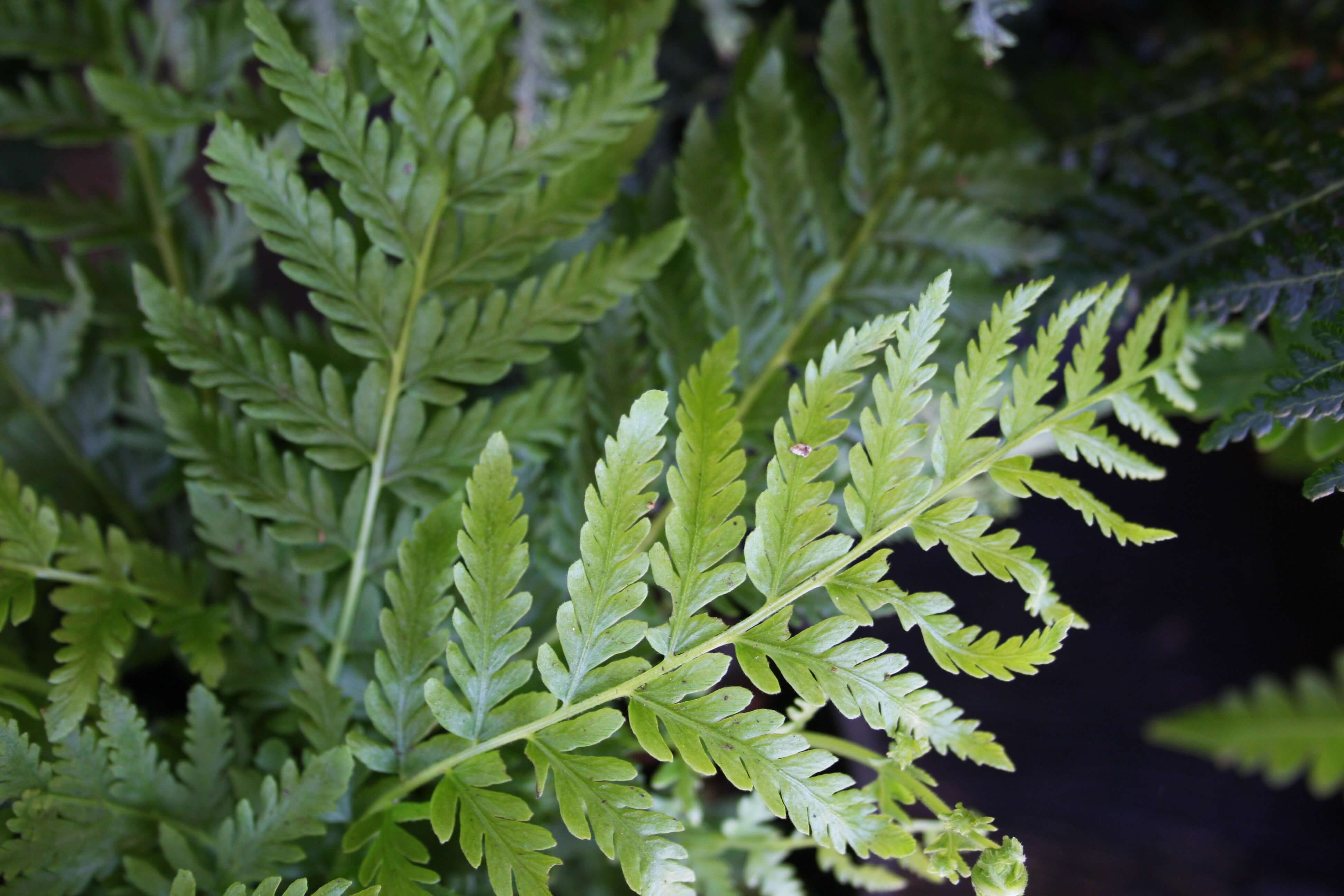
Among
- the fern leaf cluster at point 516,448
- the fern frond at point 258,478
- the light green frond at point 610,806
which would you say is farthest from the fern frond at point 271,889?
the fern frond at point 258,478

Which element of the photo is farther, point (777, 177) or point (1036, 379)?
point (777, 177)

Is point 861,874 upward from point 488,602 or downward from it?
downward

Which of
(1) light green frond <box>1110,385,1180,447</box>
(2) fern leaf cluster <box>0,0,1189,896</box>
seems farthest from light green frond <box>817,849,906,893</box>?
(1) light green frond <box>1110,385,1180,447</box>

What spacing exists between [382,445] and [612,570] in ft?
0.77

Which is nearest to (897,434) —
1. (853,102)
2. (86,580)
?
(853,102)

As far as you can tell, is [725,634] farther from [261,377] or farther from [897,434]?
[261,377]

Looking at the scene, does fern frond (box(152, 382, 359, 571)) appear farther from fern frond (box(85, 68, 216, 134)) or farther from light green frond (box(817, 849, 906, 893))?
light green frond (box(817, 849, 906, 893))

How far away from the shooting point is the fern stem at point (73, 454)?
2.46 ft

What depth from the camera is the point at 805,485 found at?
18.7 inches

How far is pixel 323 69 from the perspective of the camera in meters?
0.97

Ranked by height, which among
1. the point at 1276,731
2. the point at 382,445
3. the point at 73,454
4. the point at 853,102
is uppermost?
the point at 853,102

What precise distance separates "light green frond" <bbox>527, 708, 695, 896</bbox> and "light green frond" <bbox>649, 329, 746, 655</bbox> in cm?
7

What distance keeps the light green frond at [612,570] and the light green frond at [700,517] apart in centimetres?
2

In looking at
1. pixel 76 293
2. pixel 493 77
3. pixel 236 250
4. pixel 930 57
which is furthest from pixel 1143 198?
pixel 76 293
